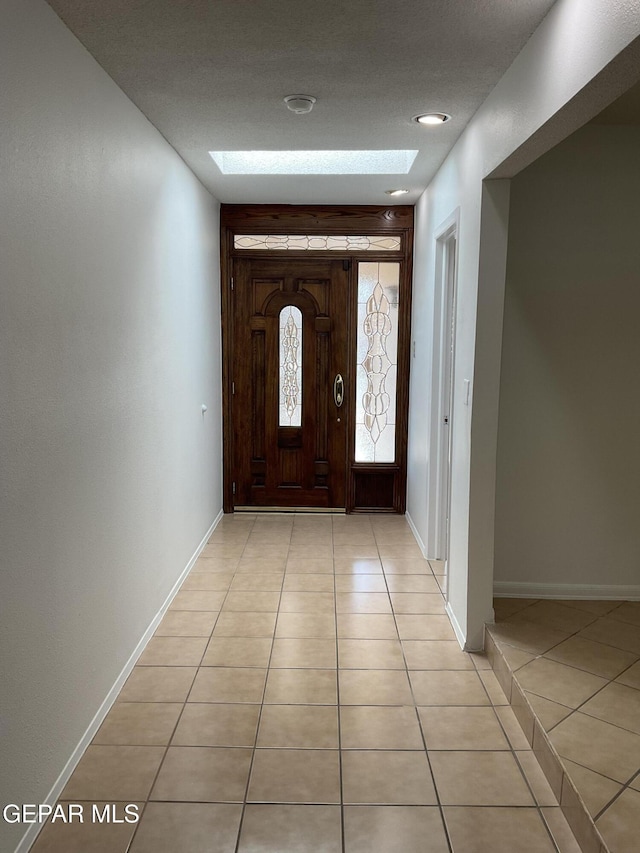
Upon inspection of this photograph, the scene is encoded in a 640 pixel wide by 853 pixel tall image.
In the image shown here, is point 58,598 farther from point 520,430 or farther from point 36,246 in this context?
point 520,430

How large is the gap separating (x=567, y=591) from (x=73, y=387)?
265 cm

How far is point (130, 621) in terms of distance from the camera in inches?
119

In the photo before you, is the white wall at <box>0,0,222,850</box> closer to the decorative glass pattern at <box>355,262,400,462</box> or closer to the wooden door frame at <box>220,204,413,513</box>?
the wooden door frame at <box>220,204,413,513</box>

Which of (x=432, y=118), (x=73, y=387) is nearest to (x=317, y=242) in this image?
(x=432, y=118)

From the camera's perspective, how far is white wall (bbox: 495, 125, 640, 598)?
3.37m

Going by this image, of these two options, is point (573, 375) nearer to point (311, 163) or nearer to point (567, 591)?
point (567, 591)

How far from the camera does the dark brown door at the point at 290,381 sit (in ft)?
18.1

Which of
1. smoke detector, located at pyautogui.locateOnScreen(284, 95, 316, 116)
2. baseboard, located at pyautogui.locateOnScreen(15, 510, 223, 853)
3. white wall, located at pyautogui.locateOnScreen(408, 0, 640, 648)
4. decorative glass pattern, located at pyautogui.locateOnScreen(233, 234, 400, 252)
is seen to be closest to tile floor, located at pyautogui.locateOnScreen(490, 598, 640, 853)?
white wall, located at pyautogui.locateOnScreen(408, 0, 640, 648)

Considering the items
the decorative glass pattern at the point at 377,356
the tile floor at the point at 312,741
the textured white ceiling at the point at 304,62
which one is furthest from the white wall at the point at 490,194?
the decorative glass pattern at the point at 377,356

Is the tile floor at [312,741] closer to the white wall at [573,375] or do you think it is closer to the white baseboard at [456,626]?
the white baseboard at [456,626]

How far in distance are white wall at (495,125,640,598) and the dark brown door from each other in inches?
88.3

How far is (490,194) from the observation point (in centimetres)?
297

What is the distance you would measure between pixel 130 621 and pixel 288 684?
2.43 feet

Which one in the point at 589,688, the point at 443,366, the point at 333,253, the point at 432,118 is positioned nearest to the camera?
the point at 589,688
